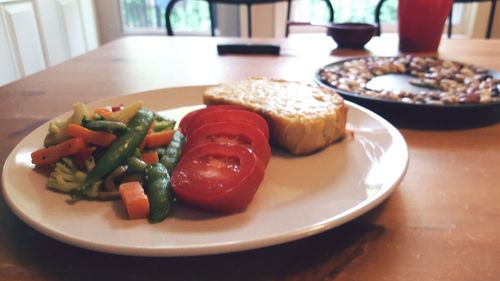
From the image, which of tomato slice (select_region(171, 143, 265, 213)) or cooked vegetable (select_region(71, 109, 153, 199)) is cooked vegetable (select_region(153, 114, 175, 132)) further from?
tomato slice (select_region(171, 143, 265, 213))

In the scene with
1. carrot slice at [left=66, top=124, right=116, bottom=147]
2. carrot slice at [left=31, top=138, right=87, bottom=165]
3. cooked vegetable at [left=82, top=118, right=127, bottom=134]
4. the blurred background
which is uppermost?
cooked vegetable at [left=82, top=118, right=127, bottom=134]

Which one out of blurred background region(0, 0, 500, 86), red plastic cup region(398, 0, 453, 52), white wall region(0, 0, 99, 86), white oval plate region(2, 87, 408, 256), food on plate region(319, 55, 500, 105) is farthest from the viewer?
blurred background region(0, 0, 500, 86)

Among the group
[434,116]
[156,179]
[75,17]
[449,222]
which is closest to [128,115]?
[156,179]

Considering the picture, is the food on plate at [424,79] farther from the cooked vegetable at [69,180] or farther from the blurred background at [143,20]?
the blurred background at [143,20]

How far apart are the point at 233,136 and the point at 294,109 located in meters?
0.17

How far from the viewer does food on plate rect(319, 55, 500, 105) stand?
1.01 meters

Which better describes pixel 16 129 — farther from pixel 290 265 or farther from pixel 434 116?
pixel 434 116

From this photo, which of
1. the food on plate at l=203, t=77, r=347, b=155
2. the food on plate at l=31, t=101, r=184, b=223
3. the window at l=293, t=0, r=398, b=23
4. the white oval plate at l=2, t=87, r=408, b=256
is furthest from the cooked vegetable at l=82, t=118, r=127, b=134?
the window at l=293, t=0, r=398, b=23

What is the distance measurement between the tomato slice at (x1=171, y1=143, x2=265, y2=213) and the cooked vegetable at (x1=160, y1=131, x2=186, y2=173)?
0.05 metres

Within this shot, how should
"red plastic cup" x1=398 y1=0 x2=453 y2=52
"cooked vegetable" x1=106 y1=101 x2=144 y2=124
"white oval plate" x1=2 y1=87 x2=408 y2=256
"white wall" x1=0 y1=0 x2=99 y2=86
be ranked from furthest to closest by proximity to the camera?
"white wall" x1=0 y1=0 x2=99 y2=86 < "red plastic cup" x1=398 y1=0 x2=453 y2=52 < "cooked vegetable" x1=106 y1=101 x2=144 y2=124 < "white oval plate" x1=2 y1=87 x2=408 y2=256

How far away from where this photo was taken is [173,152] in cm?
73

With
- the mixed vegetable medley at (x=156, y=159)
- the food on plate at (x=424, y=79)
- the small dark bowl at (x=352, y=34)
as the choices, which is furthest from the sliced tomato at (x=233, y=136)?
the small dark bowl at (x=352, y=34)

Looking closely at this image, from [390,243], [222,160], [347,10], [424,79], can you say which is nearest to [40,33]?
[347,10]

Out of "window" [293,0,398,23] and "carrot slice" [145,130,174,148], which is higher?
"carrot slice" [145,130,174,148]
